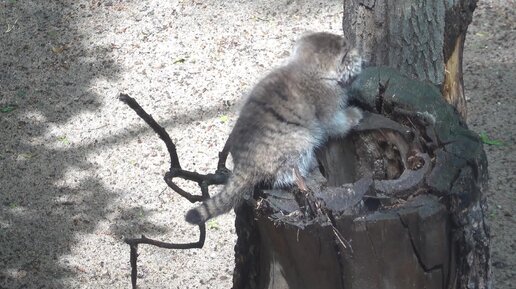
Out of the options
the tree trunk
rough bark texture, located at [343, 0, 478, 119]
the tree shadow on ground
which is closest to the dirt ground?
the tree shadow on ground

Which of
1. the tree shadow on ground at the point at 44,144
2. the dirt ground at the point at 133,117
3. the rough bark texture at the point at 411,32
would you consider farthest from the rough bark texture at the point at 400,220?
the tree shadow on ground at the point at 44,144

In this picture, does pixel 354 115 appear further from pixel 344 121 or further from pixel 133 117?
pixel 133 117

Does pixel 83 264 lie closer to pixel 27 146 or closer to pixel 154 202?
pixel 154 202

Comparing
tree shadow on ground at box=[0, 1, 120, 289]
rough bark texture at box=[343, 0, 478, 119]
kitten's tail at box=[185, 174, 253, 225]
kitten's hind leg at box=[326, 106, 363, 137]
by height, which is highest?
rough bark texture at box=[343, 0, 478, 119]

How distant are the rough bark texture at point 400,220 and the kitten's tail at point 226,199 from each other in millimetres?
82

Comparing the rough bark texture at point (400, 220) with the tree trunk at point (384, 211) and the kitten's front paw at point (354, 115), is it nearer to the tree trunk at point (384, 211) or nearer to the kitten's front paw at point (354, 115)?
the tree trunk at point (384, 211)

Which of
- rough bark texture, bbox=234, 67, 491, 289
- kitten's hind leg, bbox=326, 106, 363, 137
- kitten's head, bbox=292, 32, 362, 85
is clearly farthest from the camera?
kitten's head, bbox=292, 32, 362, 85

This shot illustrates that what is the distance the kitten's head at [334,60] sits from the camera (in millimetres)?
4160

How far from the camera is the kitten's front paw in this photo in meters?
3.92

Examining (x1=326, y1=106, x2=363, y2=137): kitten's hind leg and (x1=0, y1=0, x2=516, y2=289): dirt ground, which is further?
(x1=0, y1=0, x2=516, y2=289): dirt ground

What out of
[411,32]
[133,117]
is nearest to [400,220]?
[411,32]

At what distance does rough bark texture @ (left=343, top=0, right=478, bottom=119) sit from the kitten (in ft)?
1.86

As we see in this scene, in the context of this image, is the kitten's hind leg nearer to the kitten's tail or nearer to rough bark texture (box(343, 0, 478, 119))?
the kitten's tail

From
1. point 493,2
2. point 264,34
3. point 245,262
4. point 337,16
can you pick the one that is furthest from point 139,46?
point 245,262
